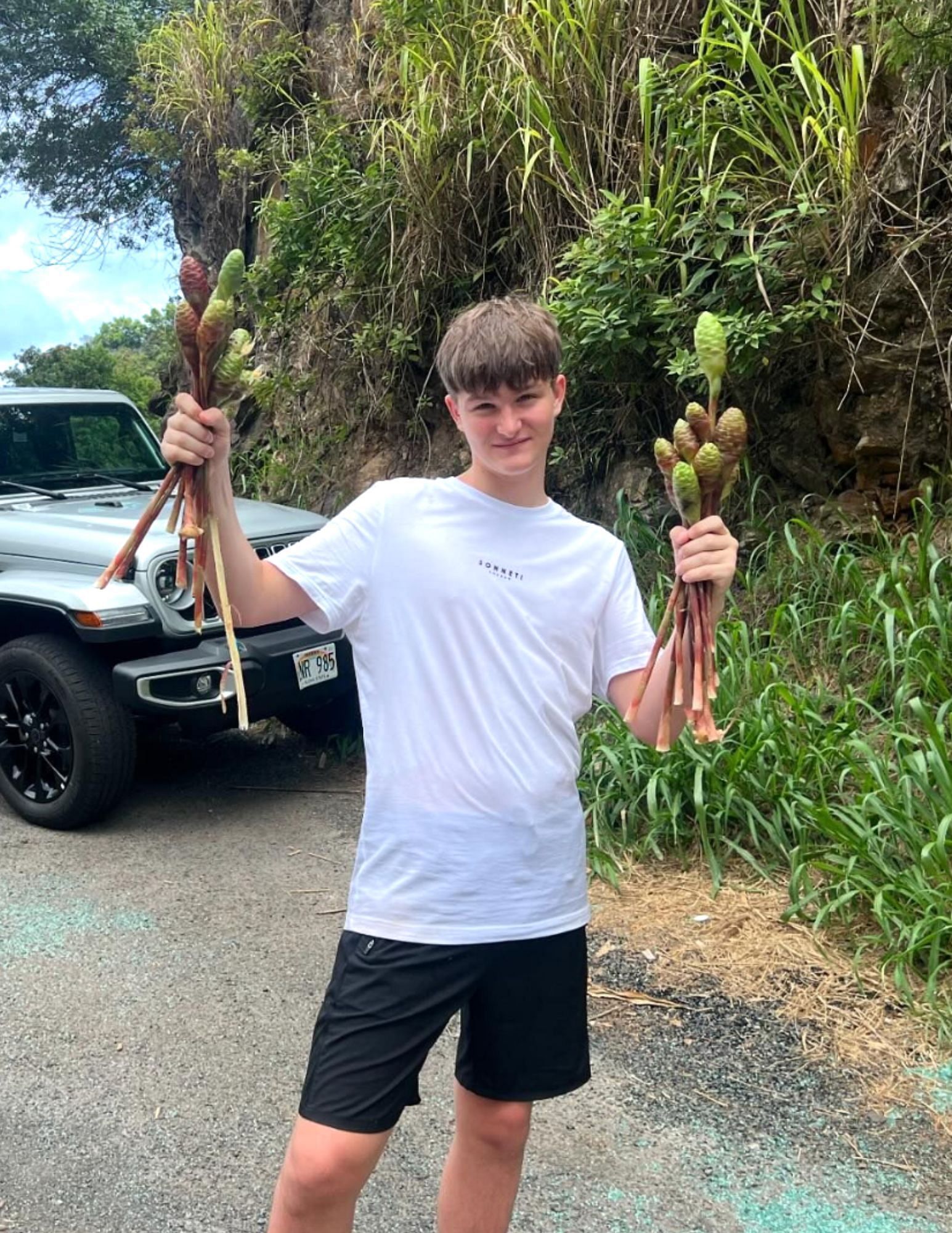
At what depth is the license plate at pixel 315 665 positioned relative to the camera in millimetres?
4738

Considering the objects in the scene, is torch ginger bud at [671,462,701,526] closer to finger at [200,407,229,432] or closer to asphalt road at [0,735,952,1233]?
finger at [200,407,229,432]

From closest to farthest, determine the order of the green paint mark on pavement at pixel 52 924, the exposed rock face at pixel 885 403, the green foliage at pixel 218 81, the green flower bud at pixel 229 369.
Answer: the green flower bud at pixel 229 369 → the green paint mark on pavement at pixel 52 924 → the exposed rock face at pixel 885 403 → the green foliage at pixel 218 81

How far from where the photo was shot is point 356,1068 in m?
1.68

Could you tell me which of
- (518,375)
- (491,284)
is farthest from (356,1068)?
(491,284)

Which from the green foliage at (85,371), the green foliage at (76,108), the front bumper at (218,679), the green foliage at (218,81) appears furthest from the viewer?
the green foliage at (85,371)

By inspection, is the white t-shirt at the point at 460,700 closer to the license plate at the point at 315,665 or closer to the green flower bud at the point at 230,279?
the green flower bud at the point at 230,279

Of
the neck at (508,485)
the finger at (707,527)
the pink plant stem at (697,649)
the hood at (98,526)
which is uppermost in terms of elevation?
the neck at (508,485)

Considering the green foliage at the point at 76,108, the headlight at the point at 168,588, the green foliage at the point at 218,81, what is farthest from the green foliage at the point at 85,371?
the headlight at the point at 168,588

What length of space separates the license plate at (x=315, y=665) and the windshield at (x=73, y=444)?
1870mm

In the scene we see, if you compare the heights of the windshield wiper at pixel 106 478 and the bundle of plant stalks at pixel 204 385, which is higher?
the bundle of plant stalks at pixel 204 385

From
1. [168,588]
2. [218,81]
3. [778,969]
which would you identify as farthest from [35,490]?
[218,81]

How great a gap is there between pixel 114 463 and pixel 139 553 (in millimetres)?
1680

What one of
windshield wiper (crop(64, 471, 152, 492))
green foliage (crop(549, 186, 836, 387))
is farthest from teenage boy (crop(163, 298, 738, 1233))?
windshield wiper (crop(64, 471, 152, 492))

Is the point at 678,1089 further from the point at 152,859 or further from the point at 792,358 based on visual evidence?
the point at 792,358
